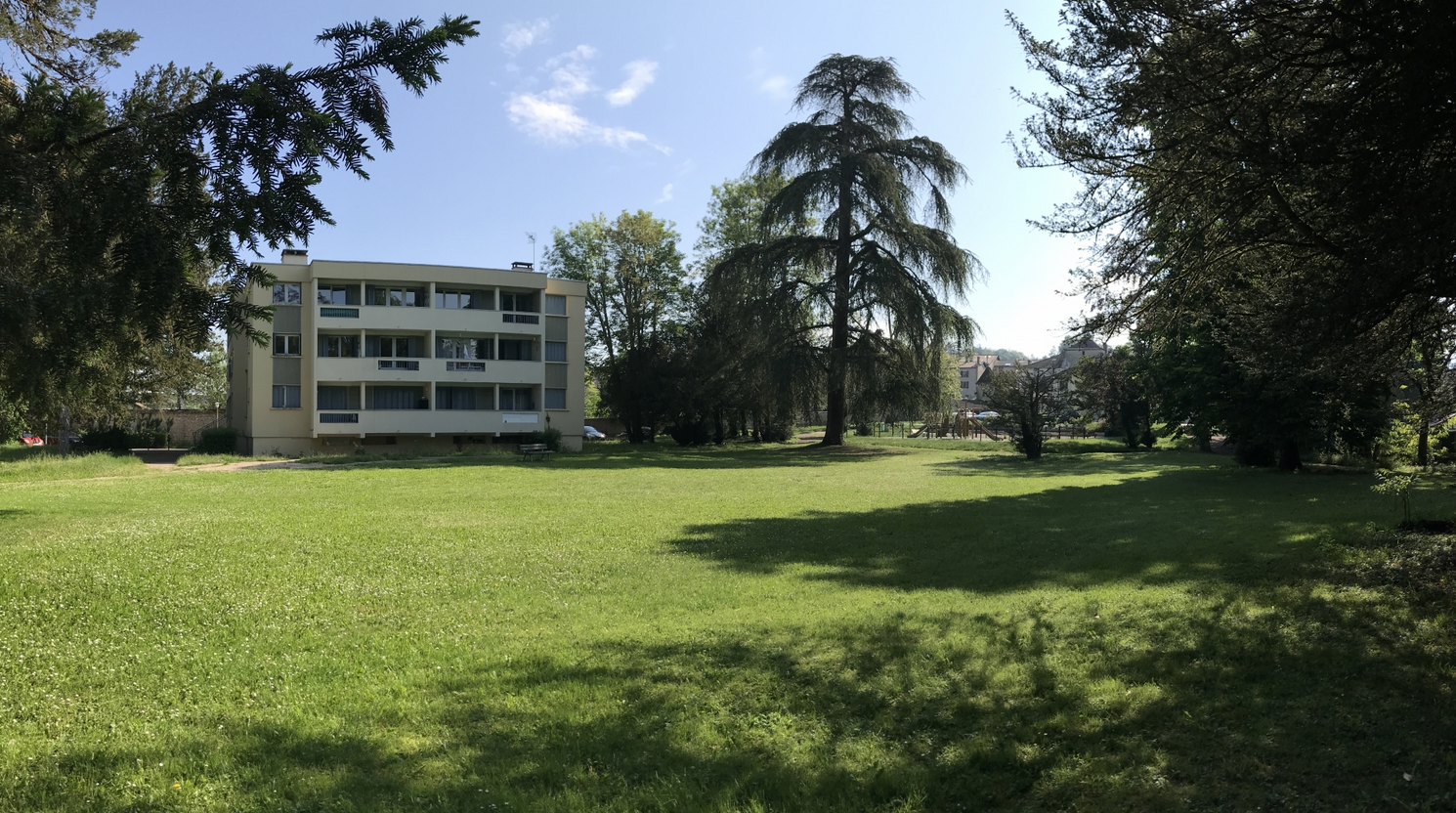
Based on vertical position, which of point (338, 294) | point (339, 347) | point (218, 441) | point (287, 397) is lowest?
point (218, 441)

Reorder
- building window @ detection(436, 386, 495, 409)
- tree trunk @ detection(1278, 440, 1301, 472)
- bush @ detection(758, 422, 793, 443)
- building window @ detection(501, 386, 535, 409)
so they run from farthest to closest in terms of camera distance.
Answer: bush @ detection(758, 422, 793, 443)
building window @ detection(501, 386, 535, 409)
building window @ detection(436, 386, 495, 409)
tree trunk @ detection(1278, 440, 1301, 472)

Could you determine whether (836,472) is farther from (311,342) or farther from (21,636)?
(311,342)

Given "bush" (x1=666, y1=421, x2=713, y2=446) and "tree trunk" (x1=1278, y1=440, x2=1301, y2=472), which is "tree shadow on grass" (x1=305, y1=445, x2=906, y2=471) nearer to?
"bush" (x1=666, y1=421, x2=713, y2=446)

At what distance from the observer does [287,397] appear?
147 feet

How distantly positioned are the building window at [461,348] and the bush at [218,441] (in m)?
10.3

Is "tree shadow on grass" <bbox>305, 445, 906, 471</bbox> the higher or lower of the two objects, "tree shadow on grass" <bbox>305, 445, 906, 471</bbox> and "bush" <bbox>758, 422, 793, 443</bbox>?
the lower

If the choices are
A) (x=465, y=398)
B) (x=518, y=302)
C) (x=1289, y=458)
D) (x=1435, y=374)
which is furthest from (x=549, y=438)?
(x=1435, y=374)

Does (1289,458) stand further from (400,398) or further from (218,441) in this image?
(218,441)

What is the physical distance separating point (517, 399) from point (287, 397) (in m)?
11.4

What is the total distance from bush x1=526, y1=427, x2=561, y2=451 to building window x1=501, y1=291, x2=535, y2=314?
6810mm

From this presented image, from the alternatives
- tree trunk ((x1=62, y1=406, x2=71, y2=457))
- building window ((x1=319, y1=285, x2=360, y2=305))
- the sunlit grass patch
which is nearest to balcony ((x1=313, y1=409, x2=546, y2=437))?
building window ((x1=319, y1=285, x2=360, y2=305))

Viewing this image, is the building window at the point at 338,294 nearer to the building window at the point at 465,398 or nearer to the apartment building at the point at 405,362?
the apartment building at the point at 405,362

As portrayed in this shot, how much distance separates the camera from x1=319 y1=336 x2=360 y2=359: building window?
45.2 metres

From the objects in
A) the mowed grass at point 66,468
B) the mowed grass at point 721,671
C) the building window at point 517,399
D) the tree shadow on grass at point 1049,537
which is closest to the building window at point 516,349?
the building window at point 517,399
